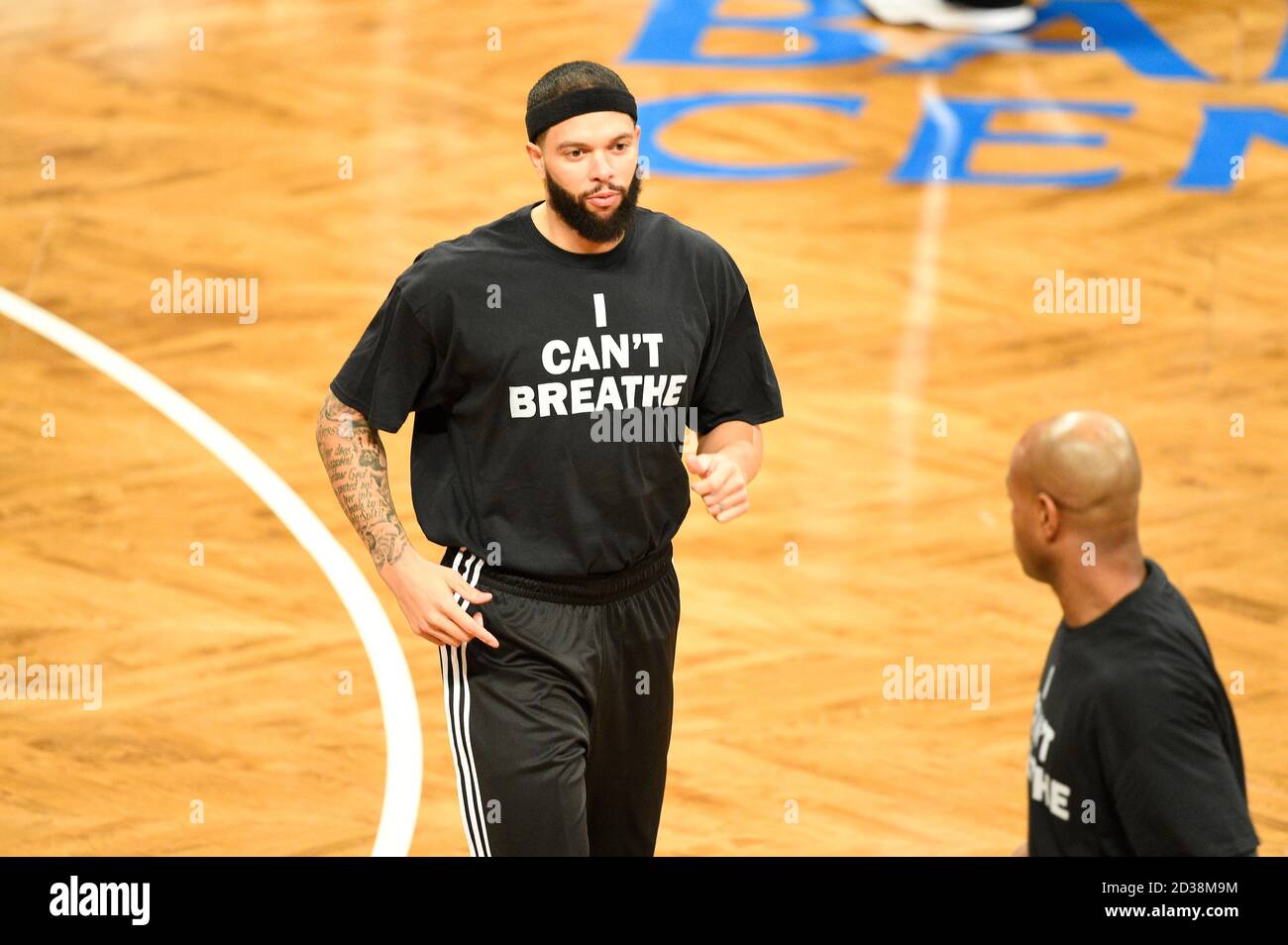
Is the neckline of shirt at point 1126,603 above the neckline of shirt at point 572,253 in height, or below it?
below

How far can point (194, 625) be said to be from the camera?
579cm

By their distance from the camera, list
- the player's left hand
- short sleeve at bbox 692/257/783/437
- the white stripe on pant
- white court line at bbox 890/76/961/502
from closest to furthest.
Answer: the player's left hand, the white stripe on pant, short sleeve at bbox 692/257/783/437, white court line at bbox 890/76/961/502

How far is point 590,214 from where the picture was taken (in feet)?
11.7

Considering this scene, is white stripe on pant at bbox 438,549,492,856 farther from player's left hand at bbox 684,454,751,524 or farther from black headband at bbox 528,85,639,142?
black headband at bbox 528,85,639,142

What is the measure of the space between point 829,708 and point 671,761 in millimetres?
561

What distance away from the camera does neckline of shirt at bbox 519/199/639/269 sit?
367 centimetres

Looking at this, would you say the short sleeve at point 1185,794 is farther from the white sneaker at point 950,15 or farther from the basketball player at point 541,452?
the white sneaker at point 950,15

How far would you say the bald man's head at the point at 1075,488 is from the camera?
274 centimetres

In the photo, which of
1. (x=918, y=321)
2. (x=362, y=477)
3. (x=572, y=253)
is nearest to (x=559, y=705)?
(x=362, y=477)

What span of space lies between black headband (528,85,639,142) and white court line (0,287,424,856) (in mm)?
2271

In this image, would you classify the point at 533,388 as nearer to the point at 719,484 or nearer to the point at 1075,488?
the point at 719,484

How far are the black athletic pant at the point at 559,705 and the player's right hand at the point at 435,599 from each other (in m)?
0.05

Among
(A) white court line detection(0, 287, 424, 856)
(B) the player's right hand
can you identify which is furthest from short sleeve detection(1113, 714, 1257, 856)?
(A) white court line detection(0, 287, 424, 856)

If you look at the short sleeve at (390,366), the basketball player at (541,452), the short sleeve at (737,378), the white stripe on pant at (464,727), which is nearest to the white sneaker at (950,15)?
the short sleeve at (737,378)
